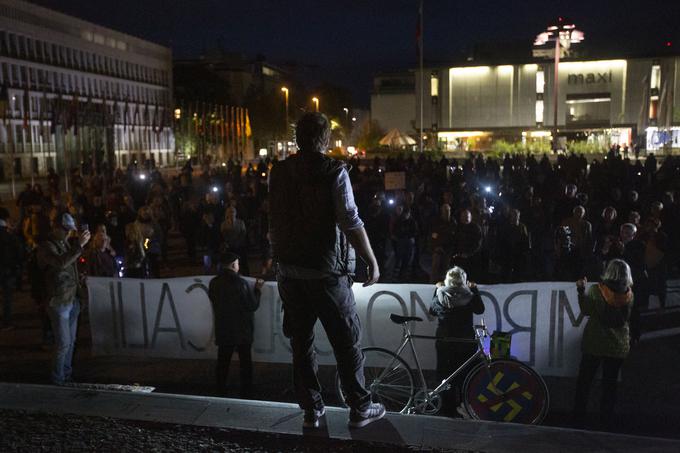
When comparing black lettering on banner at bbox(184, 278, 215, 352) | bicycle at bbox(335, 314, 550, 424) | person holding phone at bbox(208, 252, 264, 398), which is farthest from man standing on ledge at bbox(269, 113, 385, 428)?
black lettering on banner at bbox(184, 278, 215, 352)

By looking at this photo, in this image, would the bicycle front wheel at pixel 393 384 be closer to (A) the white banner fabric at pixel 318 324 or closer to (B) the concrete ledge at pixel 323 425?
Answer: (A) the white banner fabric at pixel 318 324

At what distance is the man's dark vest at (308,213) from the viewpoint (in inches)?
166

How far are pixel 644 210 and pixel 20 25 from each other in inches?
2516

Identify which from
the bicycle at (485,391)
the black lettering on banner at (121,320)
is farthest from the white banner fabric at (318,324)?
the bicycle at (485,391)

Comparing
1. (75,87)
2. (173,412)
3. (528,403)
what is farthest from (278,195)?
(75,87)

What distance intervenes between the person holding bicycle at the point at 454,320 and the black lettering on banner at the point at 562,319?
4.82 feet

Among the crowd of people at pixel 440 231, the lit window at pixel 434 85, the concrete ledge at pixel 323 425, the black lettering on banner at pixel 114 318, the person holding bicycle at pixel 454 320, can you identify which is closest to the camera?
the concrete ledge at pixel 323 425

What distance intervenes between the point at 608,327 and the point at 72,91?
75.9 m

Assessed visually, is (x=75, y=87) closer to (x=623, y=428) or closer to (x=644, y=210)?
(x=644, y=210)

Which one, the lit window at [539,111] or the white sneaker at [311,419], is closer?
the white sneaker at [311,419]

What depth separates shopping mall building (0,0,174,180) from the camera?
196 feet

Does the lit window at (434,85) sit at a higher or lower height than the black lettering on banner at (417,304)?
higher

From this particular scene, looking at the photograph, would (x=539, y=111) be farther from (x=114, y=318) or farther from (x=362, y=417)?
(x=362, y=417)

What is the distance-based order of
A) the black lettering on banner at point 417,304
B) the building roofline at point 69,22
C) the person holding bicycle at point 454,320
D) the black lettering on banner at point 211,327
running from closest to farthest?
the person holding bicycle at point 454,320 < the black lettering on banner at point 417,304 < the black lettering on banner at point 211,327 < the building roofline at point 69,22
